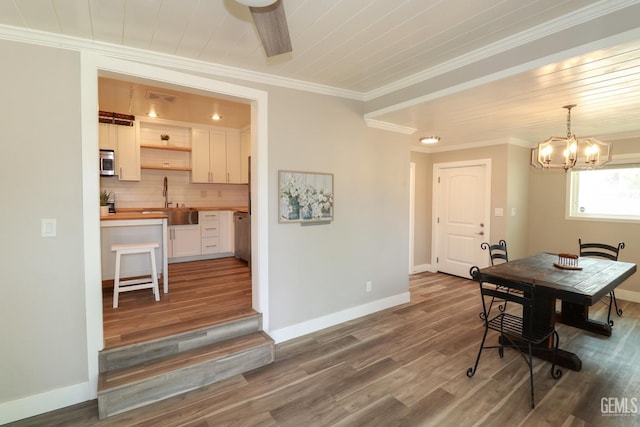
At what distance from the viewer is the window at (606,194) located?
4457 mm

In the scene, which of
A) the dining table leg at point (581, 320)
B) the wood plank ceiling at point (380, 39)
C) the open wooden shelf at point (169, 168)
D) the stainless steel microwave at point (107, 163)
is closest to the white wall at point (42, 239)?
the wood plank ceiling at point (380, 39)

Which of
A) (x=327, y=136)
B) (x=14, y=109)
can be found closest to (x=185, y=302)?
(x=14, y=109)

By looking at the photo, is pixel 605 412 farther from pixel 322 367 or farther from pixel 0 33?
pixel 0 33

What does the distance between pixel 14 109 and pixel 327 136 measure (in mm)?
2575

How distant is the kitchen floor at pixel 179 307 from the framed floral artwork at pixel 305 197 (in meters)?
1.13

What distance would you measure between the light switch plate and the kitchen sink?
3158 mm

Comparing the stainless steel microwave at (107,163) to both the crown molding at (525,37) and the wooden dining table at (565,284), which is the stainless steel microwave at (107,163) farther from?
the wooden dining table at (565,284)

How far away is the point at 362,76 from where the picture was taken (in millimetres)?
2932

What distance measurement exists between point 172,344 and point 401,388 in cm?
197

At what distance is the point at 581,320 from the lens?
11.4 feet

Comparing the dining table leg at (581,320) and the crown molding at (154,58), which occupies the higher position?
the crown molding at (154,58)

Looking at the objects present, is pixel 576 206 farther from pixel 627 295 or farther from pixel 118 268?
pixel 118 268

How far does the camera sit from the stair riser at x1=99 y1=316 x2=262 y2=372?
7.59ft

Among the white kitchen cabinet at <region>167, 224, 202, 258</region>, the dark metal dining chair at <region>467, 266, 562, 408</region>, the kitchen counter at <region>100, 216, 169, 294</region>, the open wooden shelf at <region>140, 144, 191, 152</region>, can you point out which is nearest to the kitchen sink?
the white kitchen cabinet at <region>167, 224, 202, 258</region>
